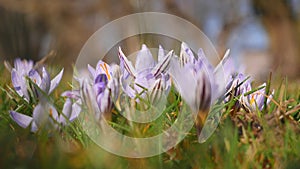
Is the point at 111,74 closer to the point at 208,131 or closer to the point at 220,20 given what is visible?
the point at 208,131

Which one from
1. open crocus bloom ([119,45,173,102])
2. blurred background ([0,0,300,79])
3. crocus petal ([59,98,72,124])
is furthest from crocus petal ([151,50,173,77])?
blurred background ([0,0,300,79])

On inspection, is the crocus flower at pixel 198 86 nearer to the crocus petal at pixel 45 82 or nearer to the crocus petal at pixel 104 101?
the crocus petal at pixel 104 101

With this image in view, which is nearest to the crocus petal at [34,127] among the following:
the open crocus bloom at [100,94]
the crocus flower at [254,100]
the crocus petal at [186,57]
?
the open crocus bloom at [100,94]

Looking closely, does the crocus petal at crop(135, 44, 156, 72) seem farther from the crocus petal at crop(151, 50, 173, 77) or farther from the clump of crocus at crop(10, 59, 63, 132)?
the clump of crocus at crop(10, 59, 63, 132)

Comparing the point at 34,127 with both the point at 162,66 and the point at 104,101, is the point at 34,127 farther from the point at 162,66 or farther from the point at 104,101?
the point at 162,66

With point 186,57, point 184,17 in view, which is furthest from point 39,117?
point 184,17

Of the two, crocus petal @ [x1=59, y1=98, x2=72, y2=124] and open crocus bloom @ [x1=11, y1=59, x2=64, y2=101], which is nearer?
crocus petal @ [x1=59, y1=98, x2=72, y2=124]
